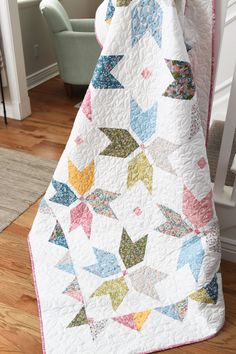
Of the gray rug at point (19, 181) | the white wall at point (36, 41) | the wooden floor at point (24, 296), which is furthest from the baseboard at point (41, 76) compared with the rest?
the gray rug at point (19, 181)

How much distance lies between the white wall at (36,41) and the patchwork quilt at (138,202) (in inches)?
80.2

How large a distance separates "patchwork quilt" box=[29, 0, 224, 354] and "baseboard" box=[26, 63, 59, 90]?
2.09m

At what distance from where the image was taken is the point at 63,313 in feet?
4.37

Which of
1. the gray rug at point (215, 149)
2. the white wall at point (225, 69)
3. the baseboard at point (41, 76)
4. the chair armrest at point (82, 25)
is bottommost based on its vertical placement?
the gray rug at point (215, 149)

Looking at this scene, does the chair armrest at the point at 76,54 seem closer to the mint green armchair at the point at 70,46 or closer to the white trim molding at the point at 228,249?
the mint green armchair at the point at 70,46

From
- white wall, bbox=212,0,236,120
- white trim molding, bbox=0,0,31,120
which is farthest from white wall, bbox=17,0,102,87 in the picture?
white wall, bbox=212,0,236,120

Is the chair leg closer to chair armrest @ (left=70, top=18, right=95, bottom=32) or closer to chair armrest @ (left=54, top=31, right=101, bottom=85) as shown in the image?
chair armrest @ (left=54, top=31, right=101, bottom=85)

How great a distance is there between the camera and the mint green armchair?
111 inches

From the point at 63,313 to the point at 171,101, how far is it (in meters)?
0.78

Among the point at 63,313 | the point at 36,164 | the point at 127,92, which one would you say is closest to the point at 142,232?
the point at 63,313

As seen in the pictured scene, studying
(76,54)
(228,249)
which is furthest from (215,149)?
(76,54)

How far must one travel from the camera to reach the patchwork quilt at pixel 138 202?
116 centimetres

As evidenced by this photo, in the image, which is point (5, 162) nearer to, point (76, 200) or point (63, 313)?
point (76, 200)

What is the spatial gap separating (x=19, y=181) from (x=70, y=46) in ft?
4.22
